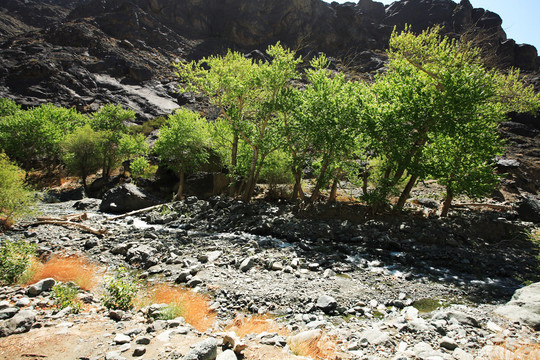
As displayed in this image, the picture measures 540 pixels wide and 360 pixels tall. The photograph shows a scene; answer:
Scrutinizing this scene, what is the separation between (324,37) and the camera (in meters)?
114

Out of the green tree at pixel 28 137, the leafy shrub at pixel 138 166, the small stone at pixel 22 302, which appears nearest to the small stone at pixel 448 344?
the small stone at pixel 22 302

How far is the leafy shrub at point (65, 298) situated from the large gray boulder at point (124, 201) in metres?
17.8

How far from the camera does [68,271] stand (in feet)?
32.0

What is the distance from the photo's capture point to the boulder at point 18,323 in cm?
524

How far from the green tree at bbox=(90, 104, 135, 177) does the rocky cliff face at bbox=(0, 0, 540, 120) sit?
25130 mm

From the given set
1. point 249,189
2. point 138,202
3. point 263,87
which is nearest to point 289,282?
point 249,189

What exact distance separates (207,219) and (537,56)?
125548 mm

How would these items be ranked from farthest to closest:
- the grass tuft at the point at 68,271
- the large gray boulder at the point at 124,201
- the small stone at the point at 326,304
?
the large gray boulder at the point at 124,201 < the grass tuft at the point at 68,271 < the small stone at the point at 326,304

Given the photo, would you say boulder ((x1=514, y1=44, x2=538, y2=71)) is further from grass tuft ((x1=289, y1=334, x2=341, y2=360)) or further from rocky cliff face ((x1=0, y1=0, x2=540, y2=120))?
grass tuft ((x1=289, y1=334, x2=341, y2=360))

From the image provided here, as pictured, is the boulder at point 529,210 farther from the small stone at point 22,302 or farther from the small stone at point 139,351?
the small stone at point 22,302

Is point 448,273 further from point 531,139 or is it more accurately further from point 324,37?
point 324,37

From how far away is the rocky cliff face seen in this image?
248ft

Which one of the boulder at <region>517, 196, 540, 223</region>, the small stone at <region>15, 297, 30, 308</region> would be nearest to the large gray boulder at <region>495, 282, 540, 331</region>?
the small stone at <region>15, 297, 30, 308</region>

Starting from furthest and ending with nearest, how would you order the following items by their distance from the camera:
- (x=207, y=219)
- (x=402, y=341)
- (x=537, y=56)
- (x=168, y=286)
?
(x=537, y=56)
(x=207, y=219)
(x=168, y=286)
(x=402, y=341)
